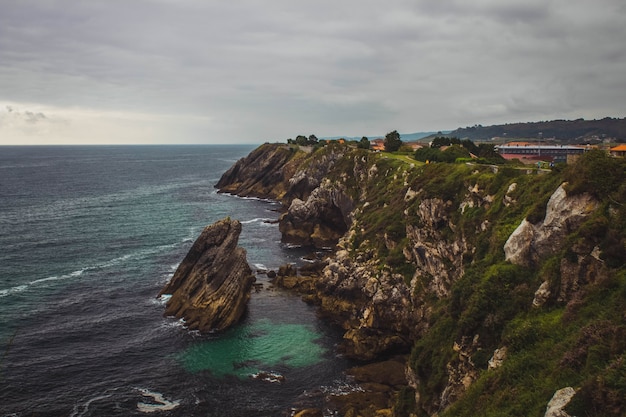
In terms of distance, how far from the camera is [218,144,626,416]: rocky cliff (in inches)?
882

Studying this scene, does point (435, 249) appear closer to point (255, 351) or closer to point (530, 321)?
point (255, 351)

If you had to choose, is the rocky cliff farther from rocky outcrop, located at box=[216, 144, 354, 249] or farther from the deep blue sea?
rocky outcrop, located at box=[216, 144, 354, 249]

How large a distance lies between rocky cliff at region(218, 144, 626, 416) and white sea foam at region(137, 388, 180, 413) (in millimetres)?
19760

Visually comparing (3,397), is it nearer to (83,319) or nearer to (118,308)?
(83,319)

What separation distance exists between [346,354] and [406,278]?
11.4 m

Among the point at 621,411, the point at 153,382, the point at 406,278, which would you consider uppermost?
the point at 621,411

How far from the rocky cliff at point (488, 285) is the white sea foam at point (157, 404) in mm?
19760

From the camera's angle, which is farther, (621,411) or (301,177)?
(301,177)

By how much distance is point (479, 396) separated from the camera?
79.3 ft

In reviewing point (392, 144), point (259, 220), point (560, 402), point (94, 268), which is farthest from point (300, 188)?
Result: point (560, 402)

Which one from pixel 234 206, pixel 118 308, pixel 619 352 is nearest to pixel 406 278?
pixel 619 352

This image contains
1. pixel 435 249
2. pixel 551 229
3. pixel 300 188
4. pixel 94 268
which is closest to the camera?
pixel 551 229

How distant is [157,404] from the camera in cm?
4150

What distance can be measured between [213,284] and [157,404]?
21.7m
